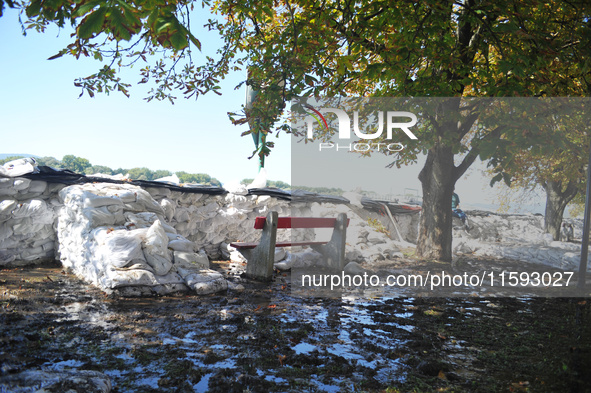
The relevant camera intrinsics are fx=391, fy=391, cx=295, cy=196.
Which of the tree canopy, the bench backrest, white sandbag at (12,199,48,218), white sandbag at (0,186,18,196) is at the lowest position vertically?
the bench backrest

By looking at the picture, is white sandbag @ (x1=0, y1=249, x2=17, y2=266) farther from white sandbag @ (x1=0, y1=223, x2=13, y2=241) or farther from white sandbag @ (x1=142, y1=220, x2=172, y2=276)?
white sandbag @ (x1=142, y1=220, x2=172, y2=276)

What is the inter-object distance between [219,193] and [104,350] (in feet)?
17.7

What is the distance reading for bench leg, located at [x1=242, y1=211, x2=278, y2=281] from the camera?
596 cm

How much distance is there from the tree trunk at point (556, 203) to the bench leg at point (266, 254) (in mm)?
4251

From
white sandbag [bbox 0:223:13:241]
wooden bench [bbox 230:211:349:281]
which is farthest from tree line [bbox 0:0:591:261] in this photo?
white sandbag [bbox 0:223:13:241]

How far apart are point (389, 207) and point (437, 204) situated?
0.81 meters

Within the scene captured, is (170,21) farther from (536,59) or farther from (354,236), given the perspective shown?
(354,236)

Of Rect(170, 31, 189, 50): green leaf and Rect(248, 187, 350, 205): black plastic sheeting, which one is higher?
Rect(170, 31, 189, 50): green leaf

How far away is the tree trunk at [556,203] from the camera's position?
612 cm

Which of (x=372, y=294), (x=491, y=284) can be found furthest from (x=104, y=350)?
(x=491, y=284)

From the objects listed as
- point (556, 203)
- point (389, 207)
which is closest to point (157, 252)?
point (389, 207)

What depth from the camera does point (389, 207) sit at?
620cm

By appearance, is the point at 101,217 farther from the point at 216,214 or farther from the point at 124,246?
the point at 216,214

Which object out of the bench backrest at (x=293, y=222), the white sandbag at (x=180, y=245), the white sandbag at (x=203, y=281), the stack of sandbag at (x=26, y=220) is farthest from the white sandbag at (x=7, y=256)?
the bench backrest at (x=293, y=222)
